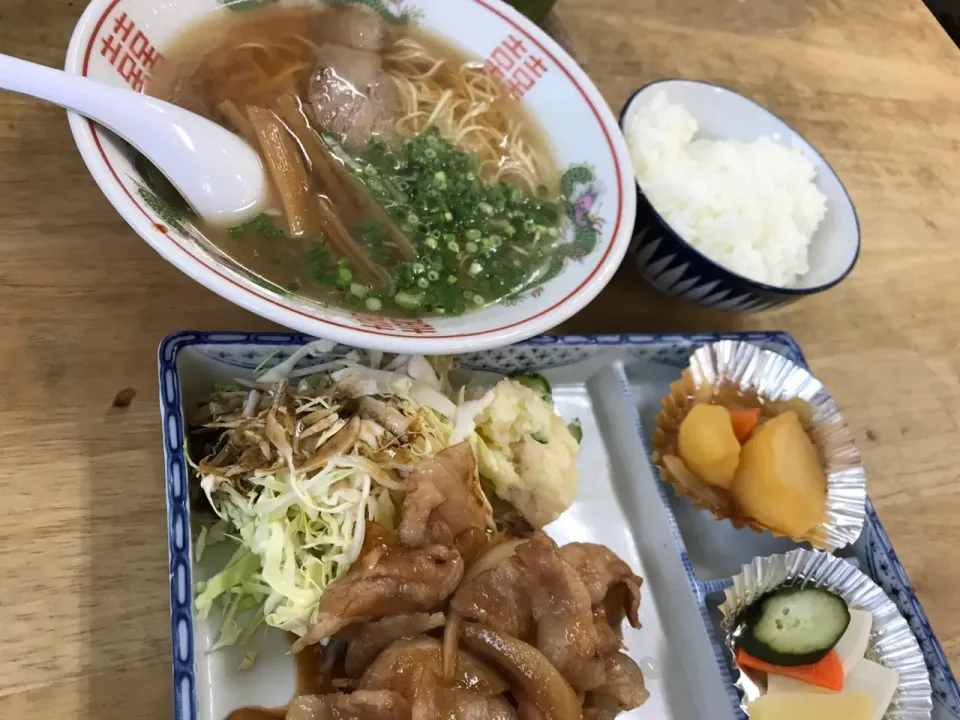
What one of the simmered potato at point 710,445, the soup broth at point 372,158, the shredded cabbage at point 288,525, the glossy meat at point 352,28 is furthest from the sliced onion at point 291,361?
the simmered potato at point 710,445

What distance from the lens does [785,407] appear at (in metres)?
1.70

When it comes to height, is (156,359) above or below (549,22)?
below

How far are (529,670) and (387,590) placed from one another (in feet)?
0.81

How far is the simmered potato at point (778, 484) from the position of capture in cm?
150

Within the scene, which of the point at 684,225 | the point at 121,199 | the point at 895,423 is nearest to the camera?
the point at 121,199

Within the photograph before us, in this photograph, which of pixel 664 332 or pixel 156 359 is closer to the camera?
pixel 156 359

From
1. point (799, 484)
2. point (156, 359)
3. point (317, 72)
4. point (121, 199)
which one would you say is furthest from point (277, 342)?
point (799, 484)

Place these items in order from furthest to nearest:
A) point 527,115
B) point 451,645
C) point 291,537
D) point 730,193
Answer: point 730,193, point 527,115, point 291,537, point 451,645

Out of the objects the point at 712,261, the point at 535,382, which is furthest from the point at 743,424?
the point at 535,382

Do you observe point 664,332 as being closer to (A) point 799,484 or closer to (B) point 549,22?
(A) point 799,484

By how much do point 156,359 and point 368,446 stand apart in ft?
1.36

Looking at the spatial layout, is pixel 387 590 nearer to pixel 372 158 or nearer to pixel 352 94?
pixel 372 158

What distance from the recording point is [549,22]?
2.07m

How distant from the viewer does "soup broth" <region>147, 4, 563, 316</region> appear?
50.5 inches
